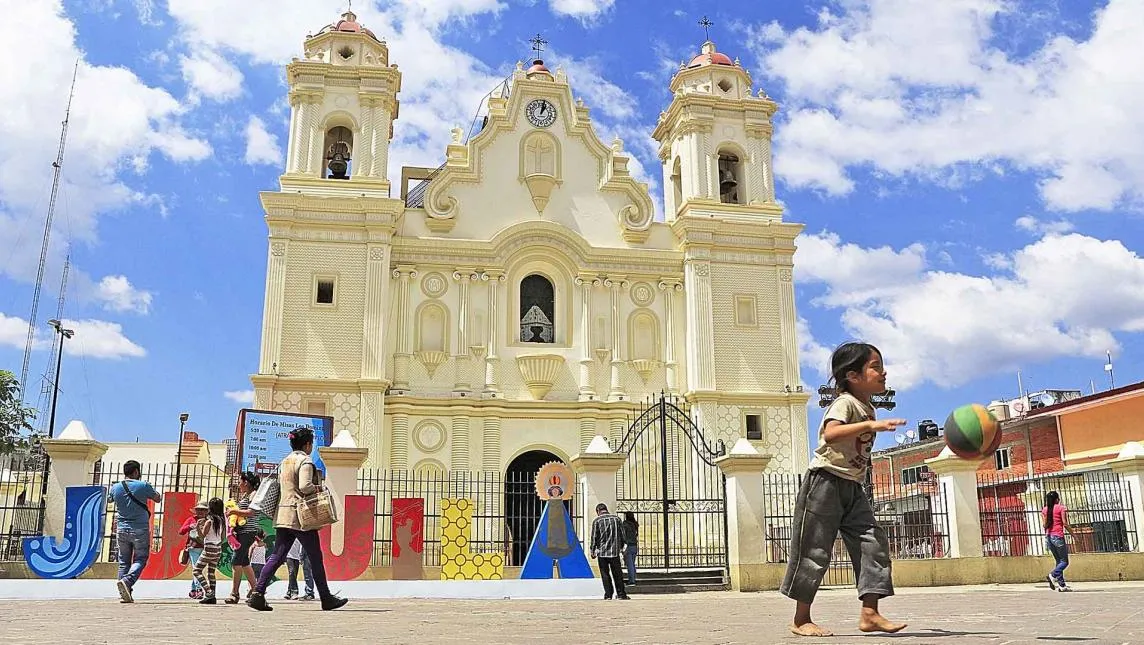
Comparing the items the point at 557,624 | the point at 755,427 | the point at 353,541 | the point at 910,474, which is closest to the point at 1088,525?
the point at 755,427

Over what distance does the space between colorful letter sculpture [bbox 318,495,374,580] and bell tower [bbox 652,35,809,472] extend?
35.4 feet

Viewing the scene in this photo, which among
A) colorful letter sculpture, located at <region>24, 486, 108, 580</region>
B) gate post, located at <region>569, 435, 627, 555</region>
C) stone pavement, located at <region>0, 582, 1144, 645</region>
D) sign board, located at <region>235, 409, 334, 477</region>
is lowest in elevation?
stone pavement, located at <region>0, 582, 1144, 645</region>

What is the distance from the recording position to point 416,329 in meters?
23.4

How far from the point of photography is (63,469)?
13812 mm

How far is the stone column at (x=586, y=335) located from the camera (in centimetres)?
2347

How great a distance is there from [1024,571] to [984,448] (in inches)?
408

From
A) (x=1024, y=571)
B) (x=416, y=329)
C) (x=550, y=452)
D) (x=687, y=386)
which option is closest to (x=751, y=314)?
(x=687, y=386)

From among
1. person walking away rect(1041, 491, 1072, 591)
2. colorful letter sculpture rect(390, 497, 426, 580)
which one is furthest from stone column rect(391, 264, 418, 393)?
person walking away rect(1041, 491, 1072, 591)

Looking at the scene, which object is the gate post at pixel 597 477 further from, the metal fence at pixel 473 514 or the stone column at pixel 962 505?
the stone column at pixel 962 505

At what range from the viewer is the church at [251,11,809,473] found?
22.6 metres

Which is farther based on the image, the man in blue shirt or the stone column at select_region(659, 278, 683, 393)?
the stone column at select_region(659, 278, 683, 393)

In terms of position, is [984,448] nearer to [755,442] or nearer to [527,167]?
[755,442]

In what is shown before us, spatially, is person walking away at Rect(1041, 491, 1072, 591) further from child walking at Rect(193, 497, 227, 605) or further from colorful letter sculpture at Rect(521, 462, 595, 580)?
child walking at Rect(193, 497, 227, 605)

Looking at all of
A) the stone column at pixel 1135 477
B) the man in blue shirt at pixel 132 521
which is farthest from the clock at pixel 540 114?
the man in blue shirt at pixel 132 521
